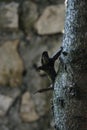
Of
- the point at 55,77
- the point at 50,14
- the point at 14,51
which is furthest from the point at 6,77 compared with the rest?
the point at 55,77

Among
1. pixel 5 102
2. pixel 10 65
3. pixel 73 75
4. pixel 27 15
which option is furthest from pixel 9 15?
pixel 73 75

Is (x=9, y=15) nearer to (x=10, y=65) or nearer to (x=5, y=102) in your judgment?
(x=10, y=65)

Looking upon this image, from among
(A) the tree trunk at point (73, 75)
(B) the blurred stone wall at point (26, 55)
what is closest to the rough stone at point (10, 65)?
(B) the blurred stone wall at point (26, 55)

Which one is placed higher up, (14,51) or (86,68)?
(86,68)

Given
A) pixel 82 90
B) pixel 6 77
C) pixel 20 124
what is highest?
pixel 82 90

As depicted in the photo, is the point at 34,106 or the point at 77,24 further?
the point at 34,106

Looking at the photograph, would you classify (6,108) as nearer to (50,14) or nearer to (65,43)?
(50,14)
